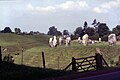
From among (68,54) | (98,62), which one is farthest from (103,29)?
(98,62)

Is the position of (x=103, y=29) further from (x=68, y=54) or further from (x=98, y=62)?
(x=98, y=62)

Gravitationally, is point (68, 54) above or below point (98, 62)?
above

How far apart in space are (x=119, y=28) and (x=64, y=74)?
320 feet

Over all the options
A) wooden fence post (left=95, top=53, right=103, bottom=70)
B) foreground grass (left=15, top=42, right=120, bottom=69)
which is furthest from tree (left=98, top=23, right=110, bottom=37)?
wooden fence post (left=95, top=53, right=103, bottom=70)

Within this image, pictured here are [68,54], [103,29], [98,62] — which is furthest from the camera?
[103,29]

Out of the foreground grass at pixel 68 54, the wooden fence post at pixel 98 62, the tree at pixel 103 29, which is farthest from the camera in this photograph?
the tree at pixel 103 29

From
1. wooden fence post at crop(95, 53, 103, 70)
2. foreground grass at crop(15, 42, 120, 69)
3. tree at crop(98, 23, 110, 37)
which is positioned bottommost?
wooden fence post at crop(95, 53, 103, 70)

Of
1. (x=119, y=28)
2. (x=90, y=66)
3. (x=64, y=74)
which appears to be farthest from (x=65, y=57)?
(x=119, y=28)

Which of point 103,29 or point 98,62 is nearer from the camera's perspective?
point 98,62

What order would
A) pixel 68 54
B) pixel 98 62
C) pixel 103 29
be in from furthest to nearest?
pixel 103 29
pixel 68 54
pixel 98 62

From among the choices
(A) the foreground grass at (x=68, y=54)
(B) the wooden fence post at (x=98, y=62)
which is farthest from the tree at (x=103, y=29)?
(B) the wooden fence post at (x=98, y=62)

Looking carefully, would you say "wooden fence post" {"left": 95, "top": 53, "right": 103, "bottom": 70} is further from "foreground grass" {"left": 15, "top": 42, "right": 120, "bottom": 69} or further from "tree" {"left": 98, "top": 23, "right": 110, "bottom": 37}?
"tree" {"left": 98, "top": 23, "right": 110, "bottom": 37}

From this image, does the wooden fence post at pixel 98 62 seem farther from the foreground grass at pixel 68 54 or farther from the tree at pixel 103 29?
the tree at pixel 103 29

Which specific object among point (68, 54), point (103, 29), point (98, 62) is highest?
point (103, 29)
